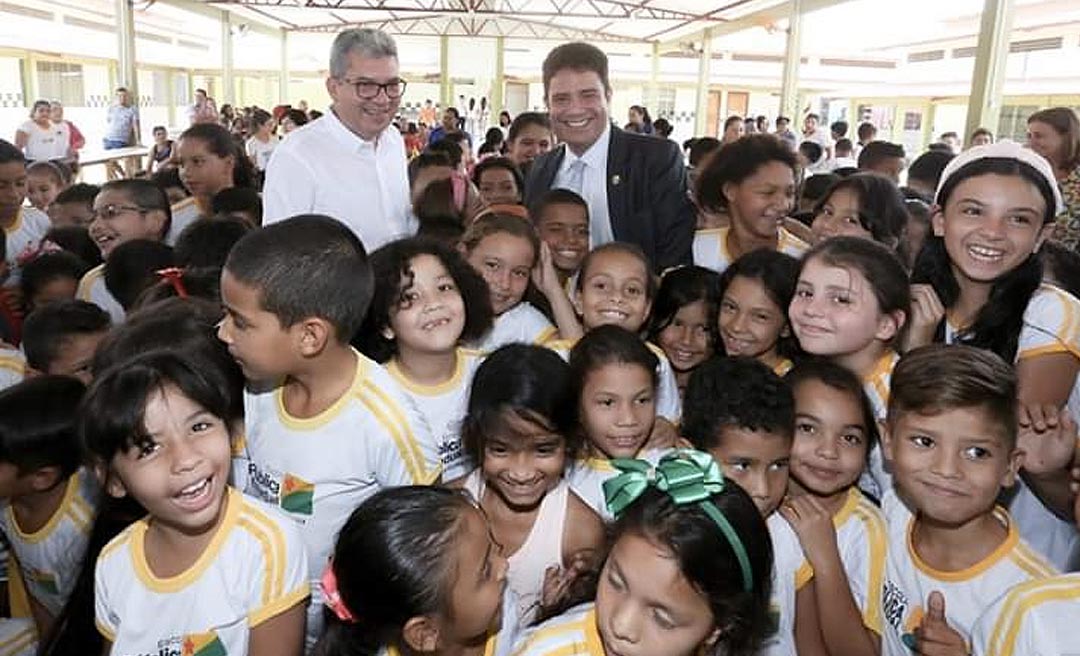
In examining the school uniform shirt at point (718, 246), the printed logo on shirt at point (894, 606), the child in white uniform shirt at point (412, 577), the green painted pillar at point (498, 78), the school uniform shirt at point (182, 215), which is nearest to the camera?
the child in white uniform shirt at point (412, 577)

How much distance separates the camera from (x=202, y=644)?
5.43 feet

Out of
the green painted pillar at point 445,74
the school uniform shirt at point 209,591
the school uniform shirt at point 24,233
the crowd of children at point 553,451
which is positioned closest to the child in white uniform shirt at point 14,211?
the school uniform shirt at point 24,233

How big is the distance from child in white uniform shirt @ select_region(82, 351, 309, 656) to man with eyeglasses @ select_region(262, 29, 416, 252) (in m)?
1.39

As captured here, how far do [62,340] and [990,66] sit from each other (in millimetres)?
9109

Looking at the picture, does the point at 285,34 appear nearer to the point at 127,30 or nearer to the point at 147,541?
the point at 127,30

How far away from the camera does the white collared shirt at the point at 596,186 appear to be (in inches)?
138

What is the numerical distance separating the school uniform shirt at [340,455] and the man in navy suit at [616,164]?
1.66 meters

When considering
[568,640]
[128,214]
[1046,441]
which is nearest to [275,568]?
[568,640]

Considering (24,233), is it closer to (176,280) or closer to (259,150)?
(176,280)

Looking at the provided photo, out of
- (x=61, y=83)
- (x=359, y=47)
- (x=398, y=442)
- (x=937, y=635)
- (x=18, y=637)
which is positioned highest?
(x=61, y=83)

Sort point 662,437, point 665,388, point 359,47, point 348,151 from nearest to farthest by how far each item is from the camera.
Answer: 1. point 662,437
2. point 665,388
3. point 359,47
4. point 348,151

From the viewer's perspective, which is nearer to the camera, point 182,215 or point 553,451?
point 553,451

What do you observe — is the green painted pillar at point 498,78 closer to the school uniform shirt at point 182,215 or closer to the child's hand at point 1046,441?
the school uniform shirt at point 182,215

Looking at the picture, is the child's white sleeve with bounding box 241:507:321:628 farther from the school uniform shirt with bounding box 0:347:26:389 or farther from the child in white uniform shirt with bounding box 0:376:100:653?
the school uniform shirt with bounding box 0:347:26:389
